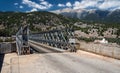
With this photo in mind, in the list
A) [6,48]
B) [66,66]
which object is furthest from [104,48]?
[6,48]

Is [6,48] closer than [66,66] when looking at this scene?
No

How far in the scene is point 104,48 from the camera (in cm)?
1903

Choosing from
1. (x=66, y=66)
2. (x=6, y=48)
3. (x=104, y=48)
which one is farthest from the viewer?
(x=6, y=48)

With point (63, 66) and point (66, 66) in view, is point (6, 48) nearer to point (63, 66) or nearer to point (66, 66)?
point (63, 66)

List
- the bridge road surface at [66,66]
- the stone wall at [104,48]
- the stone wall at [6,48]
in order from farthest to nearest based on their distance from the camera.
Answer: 1. the stone wall at [6,48]
2. the stone wall at [104,48]
3. the bridge road surface at [66,66]

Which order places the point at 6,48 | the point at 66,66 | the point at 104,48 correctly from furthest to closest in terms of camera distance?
the point at 6,48
the point at 104,48
the point at 66,66

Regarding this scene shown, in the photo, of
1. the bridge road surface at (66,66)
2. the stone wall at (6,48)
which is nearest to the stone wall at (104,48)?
the bridge road surface at (66,66)

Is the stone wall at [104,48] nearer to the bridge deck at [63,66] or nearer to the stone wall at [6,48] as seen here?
the bridge deck at [63,66]

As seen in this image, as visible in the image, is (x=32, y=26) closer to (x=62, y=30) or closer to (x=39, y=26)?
(x=39, y=26)

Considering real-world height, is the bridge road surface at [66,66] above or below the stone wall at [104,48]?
below

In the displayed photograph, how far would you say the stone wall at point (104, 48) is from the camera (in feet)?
55.7

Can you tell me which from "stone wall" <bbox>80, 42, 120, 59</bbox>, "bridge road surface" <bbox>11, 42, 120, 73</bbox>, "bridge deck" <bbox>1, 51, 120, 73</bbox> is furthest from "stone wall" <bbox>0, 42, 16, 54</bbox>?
"stone wall" <bbox>80, 42, 120, 59</bbox>

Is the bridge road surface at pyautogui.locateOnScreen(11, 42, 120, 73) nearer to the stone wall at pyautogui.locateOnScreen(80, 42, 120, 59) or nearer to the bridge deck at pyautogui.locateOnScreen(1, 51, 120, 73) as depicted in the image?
the bridge deck at pyautogui.locateOnScreen(1, 51, 120, 73)

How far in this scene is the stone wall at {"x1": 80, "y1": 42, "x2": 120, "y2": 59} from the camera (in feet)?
55.7
